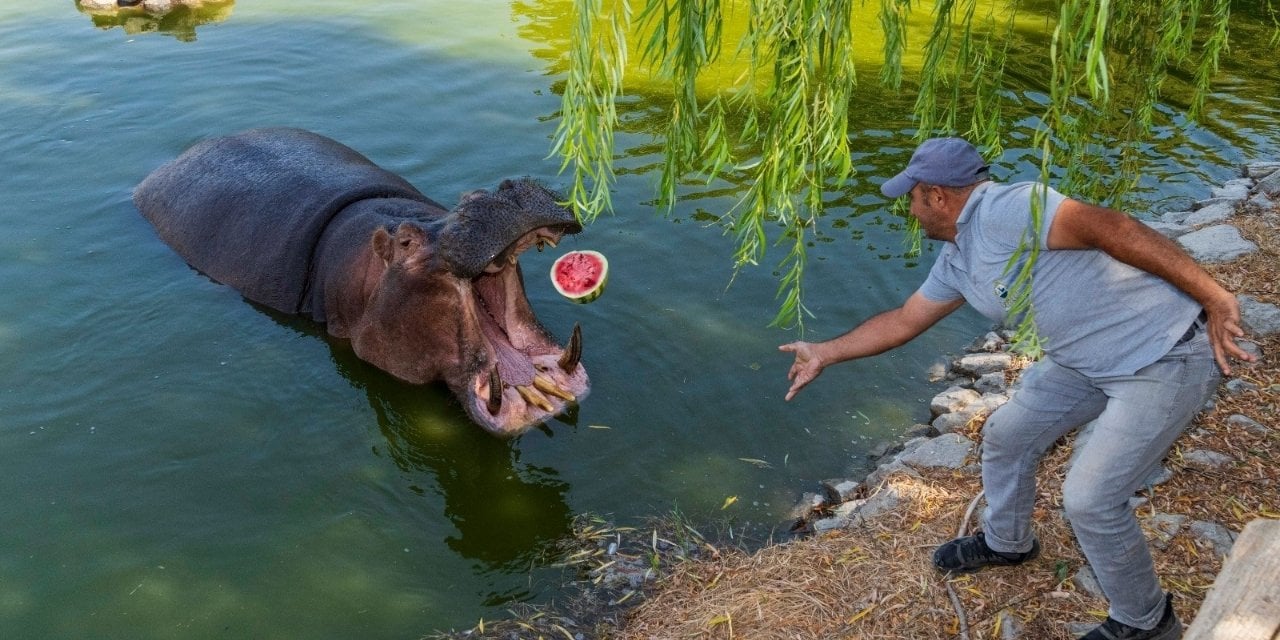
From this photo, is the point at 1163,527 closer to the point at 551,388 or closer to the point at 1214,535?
the point at 1214,535

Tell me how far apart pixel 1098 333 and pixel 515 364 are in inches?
144

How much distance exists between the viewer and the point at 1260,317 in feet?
21.4

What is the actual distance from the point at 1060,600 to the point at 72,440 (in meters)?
5.74

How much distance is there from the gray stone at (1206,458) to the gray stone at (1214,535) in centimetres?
48

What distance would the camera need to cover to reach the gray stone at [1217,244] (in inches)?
302

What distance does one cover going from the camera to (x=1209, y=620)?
9.66 feet

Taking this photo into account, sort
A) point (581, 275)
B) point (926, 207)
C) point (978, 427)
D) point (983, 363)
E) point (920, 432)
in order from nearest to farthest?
point (926, 207), point (978, 427), point (920, 432), point (581, 275), point (983, 363)

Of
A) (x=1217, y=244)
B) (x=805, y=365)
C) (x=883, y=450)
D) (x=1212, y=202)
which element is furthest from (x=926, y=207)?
(x=1212, y=202)

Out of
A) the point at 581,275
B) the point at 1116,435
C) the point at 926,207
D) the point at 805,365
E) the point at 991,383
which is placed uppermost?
the point at 926,207

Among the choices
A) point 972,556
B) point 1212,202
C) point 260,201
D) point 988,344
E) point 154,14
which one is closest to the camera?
point 972,556

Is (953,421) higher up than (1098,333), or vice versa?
(1098,333)

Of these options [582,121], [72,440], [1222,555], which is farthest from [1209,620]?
[72,440]

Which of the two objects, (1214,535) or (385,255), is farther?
(385,255)

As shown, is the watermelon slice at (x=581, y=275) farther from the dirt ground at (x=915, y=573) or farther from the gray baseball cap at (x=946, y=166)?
the gray baseball cap at (x=946, y=166)
